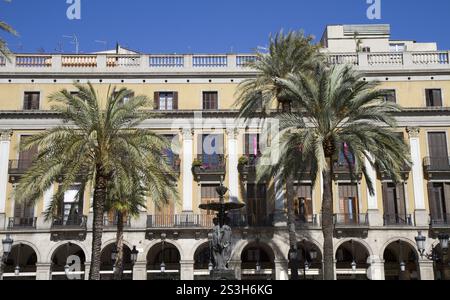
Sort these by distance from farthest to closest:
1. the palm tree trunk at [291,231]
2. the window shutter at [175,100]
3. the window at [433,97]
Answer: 1. the window shutter at [175,100]
2. the window at [433,97]
3. the palm tree trunk at [291,231]

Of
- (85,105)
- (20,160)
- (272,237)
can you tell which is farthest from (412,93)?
(20,160)

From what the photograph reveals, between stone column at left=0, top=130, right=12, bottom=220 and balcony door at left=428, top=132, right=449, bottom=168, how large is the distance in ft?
84.9

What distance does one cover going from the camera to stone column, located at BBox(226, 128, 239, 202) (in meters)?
35.9

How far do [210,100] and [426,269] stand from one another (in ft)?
53.9

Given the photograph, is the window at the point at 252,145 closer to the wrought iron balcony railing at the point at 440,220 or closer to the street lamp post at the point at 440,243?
the wrought iron balcony railing at the point at 440,220

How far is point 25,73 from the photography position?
36.9 metres

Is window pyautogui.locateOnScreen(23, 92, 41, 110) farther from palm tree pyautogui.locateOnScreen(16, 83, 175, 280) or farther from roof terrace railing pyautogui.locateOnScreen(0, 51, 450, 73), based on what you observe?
palm tree pyautogui.locateOnScreen(16, 83, 175, 280)

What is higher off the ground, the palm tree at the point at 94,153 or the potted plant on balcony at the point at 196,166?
the potted plant on balcony at the point at 196,166

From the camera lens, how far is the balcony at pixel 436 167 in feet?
116

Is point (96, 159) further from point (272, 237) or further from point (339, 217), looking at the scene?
point (339, 217)

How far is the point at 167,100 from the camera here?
3731 centimetres

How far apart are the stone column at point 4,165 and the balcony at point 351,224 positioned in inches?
781

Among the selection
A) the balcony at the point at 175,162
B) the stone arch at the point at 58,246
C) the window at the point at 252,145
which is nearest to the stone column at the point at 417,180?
the window at the point at 252,145
